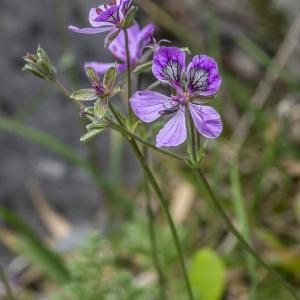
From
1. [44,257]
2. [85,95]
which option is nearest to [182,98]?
[85,95]

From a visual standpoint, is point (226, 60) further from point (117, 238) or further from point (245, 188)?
point (117, 238)

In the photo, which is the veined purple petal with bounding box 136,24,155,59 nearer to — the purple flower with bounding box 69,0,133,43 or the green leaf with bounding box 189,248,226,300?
the purple flower with bounding box 69,0,133,43

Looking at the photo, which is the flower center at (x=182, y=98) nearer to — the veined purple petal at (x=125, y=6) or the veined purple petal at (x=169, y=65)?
the veined purple petal at (x=169, y=65)

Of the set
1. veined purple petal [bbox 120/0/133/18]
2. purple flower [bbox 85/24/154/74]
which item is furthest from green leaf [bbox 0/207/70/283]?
veined purple petal [bbox 120/0/133/18]

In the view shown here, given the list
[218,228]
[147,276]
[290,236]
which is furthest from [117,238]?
[290,236]

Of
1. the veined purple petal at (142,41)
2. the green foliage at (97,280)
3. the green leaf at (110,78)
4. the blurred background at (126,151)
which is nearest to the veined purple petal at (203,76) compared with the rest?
the green leaf at (110,78)

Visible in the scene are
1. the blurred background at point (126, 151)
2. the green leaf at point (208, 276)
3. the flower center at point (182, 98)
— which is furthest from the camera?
the blurred background at point (126, 151)
